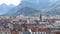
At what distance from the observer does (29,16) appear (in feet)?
5.29

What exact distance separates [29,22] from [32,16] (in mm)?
92

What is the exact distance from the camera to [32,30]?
158cm

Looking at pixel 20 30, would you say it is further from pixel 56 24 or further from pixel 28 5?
pixel 56 24

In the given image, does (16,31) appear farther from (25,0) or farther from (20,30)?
(25,0)

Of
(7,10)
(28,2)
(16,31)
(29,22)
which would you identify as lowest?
(16,31)

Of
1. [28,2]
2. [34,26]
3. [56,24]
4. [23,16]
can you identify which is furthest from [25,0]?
[56,24]

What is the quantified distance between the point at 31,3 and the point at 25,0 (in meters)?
0.09

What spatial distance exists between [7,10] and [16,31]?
313 millimetres

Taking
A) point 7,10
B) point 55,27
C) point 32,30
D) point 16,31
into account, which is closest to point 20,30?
point 16,31

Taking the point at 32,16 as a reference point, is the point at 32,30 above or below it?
below

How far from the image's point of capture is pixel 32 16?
1609mm

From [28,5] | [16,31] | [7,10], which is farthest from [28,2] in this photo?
[16,31]

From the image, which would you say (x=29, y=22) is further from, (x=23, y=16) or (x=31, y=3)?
(x=31, y=3)

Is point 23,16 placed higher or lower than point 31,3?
lower
